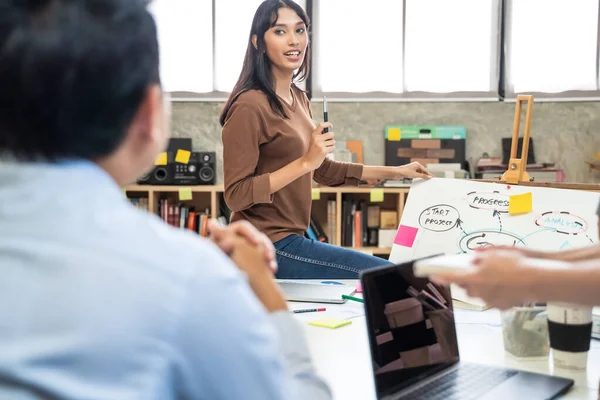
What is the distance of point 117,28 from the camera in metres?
0.59

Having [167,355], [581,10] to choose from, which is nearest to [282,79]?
[167,355]

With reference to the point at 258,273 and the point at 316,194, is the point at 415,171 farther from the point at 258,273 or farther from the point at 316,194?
the point at 316,194

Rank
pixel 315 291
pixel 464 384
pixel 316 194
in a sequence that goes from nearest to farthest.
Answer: pixel 464 384
pixel 315 291
pixel 316 194

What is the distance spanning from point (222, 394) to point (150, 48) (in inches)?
13.0

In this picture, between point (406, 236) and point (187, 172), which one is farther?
point (187, 172)

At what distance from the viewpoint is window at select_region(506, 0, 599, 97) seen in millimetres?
4582

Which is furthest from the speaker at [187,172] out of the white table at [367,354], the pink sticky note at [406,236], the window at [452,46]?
the white table at [367,354]

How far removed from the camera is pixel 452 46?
4688 mm

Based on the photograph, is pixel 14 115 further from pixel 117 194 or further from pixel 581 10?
pixel 581 10

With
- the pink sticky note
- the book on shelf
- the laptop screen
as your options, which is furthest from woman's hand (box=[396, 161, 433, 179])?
the book on shelf

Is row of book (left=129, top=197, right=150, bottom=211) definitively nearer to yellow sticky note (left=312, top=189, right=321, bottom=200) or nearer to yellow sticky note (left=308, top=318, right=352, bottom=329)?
yellow sticky note (left=312, top=189, right=321, bottom=200)

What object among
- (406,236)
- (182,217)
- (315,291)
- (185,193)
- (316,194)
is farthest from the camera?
(182,217)

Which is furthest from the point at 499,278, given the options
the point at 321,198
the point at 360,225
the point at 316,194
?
the point at 321,198

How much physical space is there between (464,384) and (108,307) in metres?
0.81
